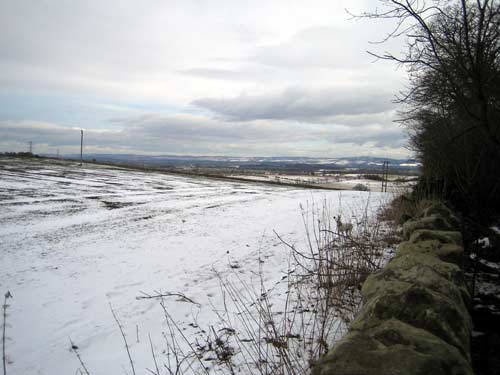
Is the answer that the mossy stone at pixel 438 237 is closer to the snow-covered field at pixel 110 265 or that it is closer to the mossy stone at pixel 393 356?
the snow-covered field at pixel 110 265

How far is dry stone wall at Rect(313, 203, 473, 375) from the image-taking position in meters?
1.70

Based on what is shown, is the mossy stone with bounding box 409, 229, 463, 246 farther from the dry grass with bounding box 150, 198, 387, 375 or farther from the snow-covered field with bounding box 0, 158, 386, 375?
the snow-covered field with bounding box 0, 158, 386, 375

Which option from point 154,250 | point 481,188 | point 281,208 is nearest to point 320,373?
point 154,250

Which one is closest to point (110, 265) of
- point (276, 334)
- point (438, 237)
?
point (276, 334)

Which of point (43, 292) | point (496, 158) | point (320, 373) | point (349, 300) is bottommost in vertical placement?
point (43, 292)

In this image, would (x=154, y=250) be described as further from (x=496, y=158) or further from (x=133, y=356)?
(x=496, y=158)

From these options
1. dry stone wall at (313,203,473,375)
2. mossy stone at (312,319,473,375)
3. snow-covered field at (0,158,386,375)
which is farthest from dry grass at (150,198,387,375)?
mossy stone at (312,319,473,375)

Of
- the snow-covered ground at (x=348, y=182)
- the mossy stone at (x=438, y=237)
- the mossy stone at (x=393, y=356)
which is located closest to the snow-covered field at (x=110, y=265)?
the mossy stone at (x=438, y=237)

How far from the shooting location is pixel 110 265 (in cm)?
724

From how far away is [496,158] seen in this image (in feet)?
24.8

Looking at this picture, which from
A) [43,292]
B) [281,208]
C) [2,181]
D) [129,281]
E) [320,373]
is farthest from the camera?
[2,181]

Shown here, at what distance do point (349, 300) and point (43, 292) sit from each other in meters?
5.31

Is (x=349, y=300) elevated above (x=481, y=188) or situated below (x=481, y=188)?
below

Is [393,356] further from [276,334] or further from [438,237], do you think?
[438,237]
